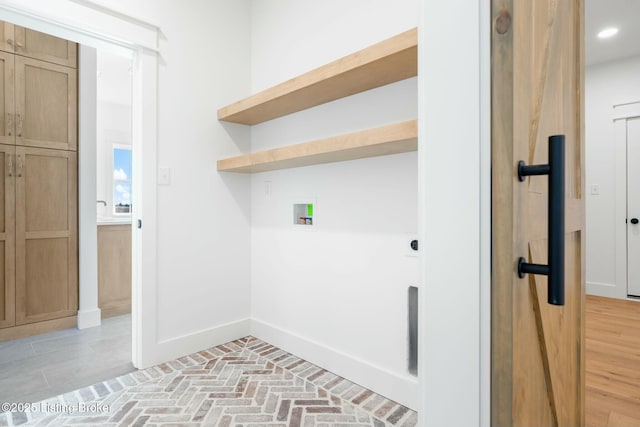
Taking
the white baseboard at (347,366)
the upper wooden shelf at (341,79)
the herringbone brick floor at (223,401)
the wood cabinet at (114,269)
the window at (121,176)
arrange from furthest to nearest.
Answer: the window at (121,176) < the wood cabinet at (114,269) < the white baseboard at (347,366) < the herringbone brick floor at (223,401) < the upper wooden shelf at (341,79)

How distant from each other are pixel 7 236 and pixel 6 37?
152cm

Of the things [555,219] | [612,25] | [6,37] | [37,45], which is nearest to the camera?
[555,219]

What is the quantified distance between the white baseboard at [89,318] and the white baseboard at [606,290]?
542 centimetres

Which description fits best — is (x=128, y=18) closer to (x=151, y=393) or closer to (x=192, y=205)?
(x=192, y=205)

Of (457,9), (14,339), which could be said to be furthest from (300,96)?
(14,339)

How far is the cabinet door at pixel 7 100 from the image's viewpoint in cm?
264

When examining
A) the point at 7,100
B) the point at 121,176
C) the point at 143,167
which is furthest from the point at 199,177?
the point at 121,176

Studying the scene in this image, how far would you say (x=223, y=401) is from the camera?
1.81 m

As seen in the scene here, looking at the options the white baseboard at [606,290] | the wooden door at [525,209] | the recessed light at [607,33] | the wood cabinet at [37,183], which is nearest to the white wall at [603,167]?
the white baseboard at [606,290]

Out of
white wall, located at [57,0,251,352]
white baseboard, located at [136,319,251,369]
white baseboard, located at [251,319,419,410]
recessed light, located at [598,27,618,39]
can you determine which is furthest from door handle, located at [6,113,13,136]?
recessed light, located at [598,27,618,39]

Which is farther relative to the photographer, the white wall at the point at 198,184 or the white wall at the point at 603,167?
the white wall at the point at 603,167

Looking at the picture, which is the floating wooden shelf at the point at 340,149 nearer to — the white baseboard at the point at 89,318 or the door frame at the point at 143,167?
the door frame at the point at 143,167

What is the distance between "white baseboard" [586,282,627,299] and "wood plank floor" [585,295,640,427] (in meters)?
0.40

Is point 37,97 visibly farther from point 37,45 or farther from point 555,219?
point 555,219
